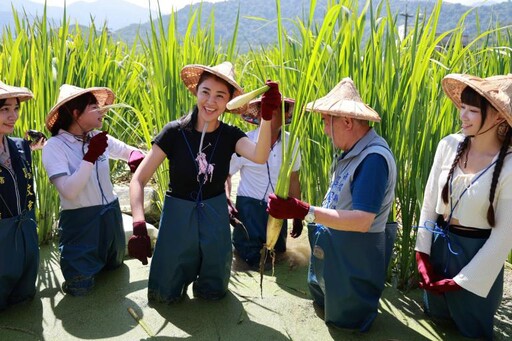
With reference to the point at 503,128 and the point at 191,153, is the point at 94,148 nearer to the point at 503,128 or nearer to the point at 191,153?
the point at 191,153

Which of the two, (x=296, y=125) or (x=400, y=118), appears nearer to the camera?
(x=296, y=125)

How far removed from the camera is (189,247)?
1851 millimetres

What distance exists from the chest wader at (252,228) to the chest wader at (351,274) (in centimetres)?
63

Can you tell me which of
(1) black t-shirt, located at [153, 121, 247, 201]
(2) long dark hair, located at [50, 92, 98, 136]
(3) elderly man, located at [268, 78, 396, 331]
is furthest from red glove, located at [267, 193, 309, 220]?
(2) long dark hair, located at [50, 92, 98, 136]

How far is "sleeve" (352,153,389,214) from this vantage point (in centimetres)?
151

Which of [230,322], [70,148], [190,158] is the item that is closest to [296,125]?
[190,158]

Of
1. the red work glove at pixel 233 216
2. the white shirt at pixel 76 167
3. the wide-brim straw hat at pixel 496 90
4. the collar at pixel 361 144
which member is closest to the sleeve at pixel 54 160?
the white shirt at pixel 76 167

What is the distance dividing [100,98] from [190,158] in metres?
0.66

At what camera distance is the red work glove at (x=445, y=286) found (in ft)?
5.13

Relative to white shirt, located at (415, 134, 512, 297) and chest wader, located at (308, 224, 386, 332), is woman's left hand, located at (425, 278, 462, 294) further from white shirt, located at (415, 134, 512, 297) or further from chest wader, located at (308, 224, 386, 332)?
chest wader, located at (308, 224, 386, 332)

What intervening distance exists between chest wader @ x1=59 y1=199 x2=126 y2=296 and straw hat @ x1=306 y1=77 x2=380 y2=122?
1075 millimetres

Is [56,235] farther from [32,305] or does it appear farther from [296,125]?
[296,125]

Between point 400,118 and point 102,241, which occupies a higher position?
point 400,118

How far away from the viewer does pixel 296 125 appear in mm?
1586
